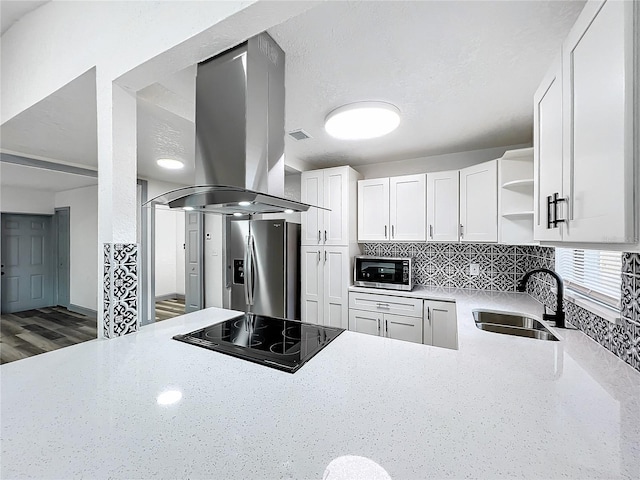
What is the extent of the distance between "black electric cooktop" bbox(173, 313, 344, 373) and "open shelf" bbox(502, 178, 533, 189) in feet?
6.07

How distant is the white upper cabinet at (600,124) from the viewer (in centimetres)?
64

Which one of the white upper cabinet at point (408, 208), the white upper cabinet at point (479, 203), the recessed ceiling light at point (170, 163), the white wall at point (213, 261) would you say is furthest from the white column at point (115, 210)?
the white wall at point (213, 261)

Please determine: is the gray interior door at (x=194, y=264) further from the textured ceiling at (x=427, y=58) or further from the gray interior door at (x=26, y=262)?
the textured ceiling at (x=427, y=58)

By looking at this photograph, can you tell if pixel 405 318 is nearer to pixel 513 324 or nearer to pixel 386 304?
pixel 386 304

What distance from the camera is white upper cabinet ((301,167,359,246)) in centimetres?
304

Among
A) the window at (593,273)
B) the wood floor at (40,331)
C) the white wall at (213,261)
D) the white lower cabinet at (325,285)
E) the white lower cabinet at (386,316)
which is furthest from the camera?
the white wall at (213,261)

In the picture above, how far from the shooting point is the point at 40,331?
4000 millimetres

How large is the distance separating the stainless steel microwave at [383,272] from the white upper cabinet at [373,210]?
269 millimetres

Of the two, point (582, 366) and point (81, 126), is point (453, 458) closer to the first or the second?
point (582, 366)

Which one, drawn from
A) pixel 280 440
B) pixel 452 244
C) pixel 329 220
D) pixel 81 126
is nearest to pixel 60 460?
pixel 280 440

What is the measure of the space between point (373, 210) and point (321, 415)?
260cm

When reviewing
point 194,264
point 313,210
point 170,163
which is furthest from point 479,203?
point 194,264

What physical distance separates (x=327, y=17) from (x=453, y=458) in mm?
1545

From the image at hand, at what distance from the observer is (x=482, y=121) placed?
2188 millimetres
